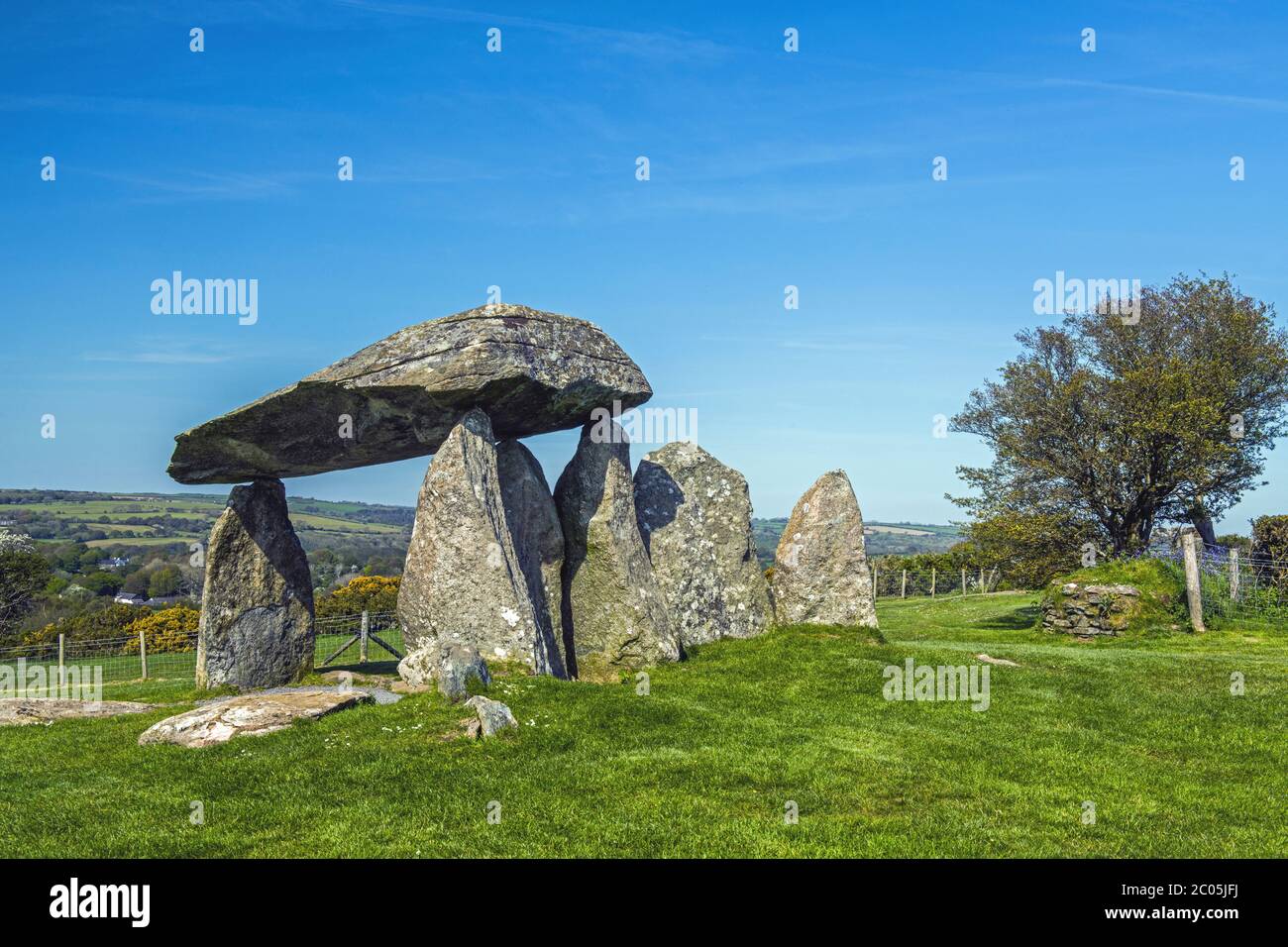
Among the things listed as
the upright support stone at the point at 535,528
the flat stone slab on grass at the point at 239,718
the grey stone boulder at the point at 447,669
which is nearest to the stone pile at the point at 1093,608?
the upright support stone at the point at 535,528

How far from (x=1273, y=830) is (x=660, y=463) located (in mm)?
13172

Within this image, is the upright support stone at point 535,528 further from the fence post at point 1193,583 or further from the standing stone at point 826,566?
the fence post at point 1193,583

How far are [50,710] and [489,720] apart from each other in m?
7.69

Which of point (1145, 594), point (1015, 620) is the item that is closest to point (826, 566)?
point (1145, 594)

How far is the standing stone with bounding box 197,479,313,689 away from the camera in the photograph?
19.1 metres

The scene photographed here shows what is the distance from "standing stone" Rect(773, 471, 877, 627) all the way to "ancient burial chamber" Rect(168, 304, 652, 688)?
162 inches

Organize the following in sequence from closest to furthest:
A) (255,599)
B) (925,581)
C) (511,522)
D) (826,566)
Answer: (511,522), (255,599), (826,566), (925,581)

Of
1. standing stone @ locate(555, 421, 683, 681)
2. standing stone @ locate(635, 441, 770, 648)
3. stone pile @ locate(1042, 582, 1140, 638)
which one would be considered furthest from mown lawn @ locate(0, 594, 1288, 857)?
stone pile @ locate(1042, 582, 1140, 638)

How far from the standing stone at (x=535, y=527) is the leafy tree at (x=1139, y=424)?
61.2ft

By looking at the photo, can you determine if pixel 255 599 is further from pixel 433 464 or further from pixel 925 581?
pixel 925 581

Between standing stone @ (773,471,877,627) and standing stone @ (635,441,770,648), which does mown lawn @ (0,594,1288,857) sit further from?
standing stone @ (773,471,877,627)

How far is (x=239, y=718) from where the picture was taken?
12.9m
